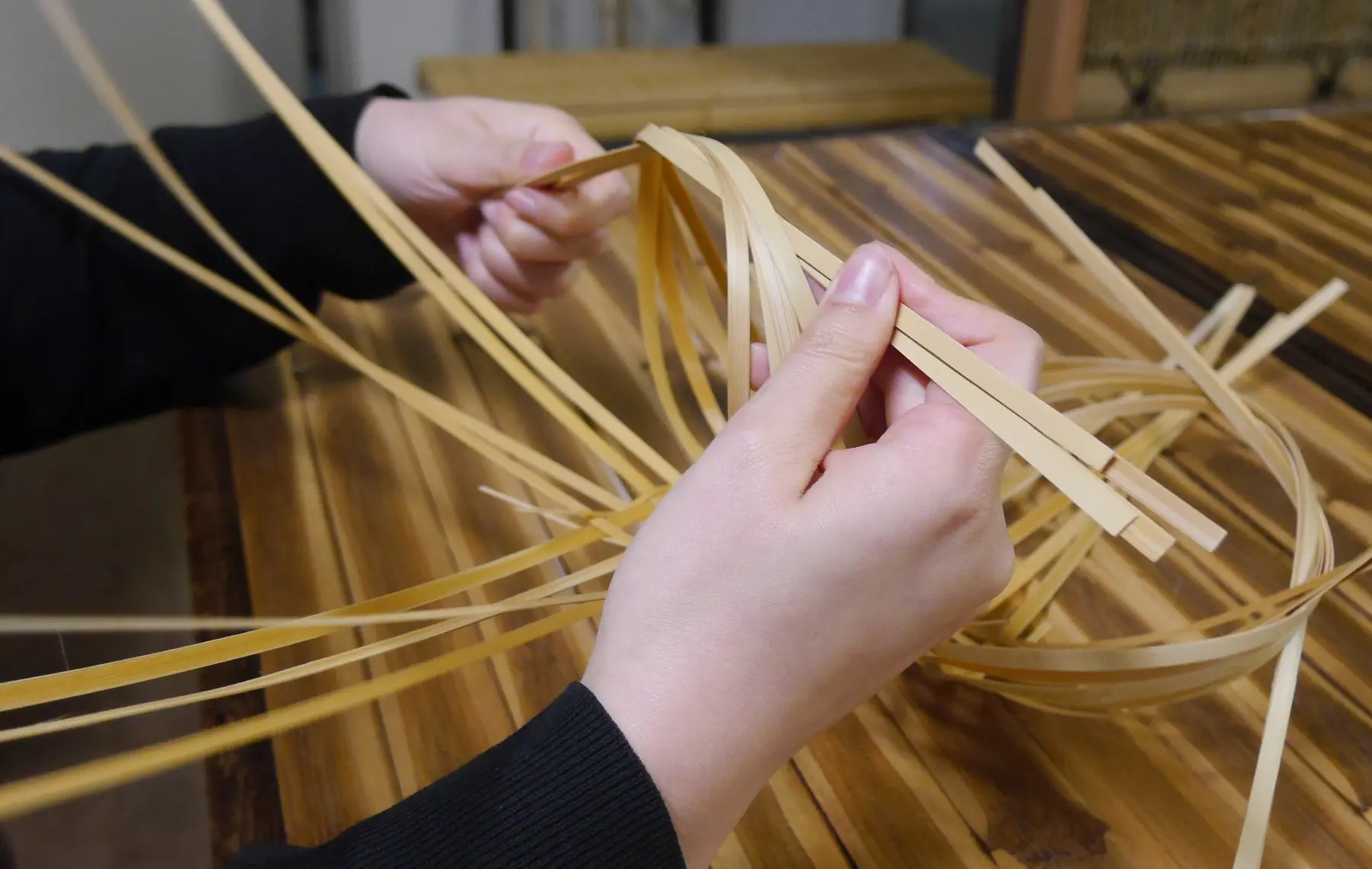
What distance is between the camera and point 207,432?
575mm

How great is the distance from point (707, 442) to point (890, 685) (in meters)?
0.19

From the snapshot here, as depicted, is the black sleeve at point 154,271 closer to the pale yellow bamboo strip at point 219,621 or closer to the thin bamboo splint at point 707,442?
the thin bamboo splint at point 707,442

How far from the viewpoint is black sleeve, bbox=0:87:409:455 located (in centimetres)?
58

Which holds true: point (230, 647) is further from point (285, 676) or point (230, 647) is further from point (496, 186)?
point (496, 186)

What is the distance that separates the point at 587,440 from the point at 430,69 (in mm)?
1043

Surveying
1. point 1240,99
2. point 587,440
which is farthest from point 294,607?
point 1240,99

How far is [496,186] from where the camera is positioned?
23.2 inches

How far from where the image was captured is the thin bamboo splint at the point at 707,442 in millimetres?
295

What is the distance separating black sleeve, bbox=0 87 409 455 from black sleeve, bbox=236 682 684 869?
1.17ft

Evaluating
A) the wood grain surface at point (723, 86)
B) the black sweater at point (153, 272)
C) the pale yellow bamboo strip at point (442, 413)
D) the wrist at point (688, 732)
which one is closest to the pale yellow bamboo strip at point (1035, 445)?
the wrist at point (688, 732)

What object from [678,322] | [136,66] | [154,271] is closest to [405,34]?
[136,66]

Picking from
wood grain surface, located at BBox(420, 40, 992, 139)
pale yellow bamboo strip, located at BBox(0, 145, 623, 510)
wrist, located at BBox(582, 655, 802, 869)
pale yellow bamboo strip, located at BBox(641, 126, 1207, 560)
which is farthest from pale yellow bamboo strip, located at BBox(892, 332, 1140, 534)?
wood grain surface, located at BBox(420, 40, 992, 139)

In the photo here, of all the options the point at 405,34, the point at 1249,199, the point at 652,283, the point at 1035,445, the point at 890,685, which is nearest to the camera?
the point at 1035,445

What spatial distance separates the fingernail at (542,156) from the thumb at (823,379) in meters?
0.27
